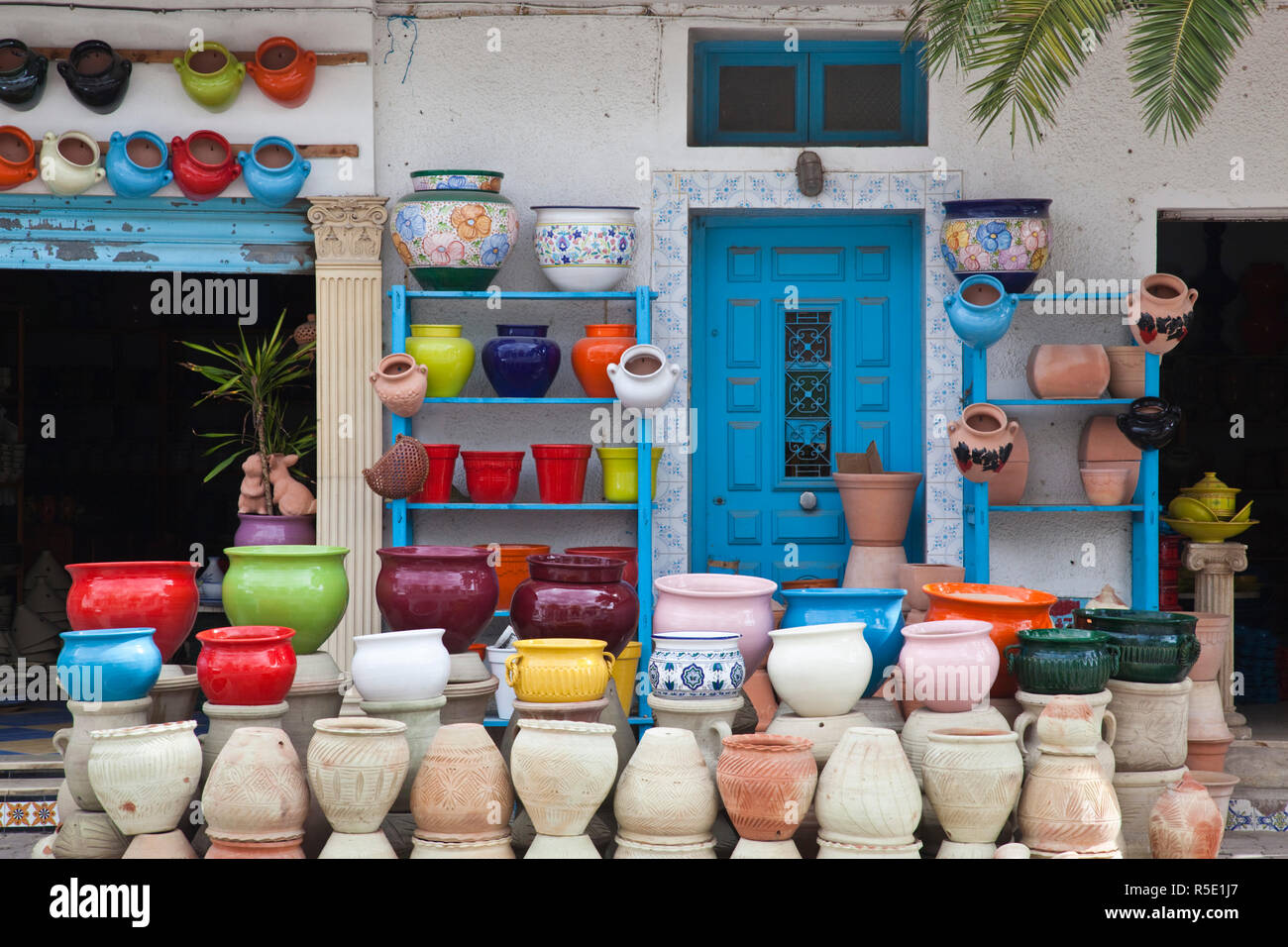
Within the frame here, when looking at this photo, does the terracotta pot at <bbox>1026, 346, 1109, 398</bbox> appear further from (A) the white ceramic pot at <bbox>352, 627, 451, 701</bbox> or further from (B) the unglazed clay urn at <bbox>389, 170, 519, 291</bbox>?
(A) the white ceramic pot at <bbox>352, 627, 451, 701</bbox>

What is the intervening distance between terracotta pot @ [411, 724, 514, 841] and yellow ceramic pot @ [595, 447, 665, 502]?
6.71 ft

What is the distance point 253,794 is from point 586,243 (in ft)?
8.76

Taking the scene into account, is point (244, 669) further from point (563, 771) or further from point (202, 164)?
point (202, 164)

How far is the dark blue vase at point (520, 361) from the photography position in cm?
509

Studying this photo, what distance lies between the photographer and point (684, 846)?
3.13 metres

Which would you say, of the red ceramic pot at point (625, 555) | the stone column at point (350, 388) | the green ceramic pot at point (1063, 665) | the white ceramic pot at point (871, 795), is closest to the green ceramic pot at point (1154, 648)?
the green ceramic pot at point (1063, 665)

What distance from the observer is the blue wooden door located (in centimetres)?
555

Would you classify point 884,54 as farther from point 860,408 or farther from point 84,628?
point 84,628

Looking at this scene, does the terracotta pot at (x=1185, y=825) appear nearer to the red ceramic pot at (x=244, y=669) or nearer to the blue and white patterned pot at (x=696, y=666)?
the blue and white patterned pot at (x=696, y=666)

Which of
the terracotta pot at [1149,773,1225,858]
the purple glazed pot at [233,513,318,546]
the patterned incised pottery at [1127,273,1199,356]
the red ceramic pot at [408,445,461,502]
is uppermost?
the patterned incised pottery at [1127,273,1199,356]

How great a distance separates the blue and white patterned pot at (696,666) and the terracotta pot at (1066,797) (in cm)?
77

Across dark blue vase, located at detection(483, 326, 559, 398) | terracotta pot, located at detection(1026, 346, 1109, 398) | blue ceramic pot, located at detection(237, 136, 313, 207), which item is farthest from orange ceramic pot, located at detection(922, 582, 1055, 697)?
blue ceramic pot, located at detection(237, 136, 313, 207)

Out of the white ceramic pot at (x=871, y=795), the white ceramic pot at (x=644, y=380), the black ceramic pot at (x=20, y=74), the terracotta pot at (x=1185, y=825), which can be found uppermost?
the black ceramic pot at (x=20, y=74)

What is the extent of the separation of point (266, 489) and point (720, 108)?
7.96ft
